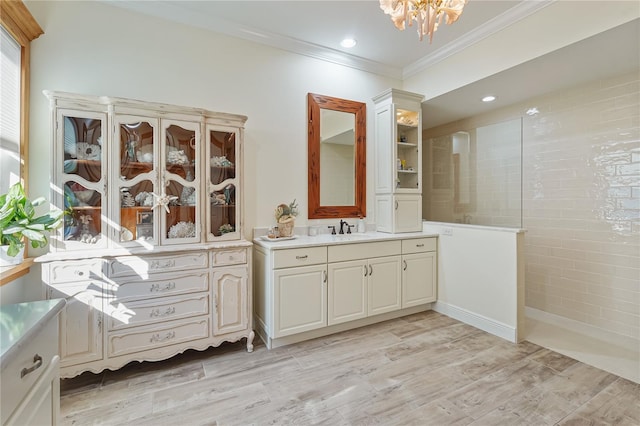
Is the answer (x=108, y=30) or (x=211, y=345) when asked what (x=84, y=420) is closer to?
A: (x=211, y=345)

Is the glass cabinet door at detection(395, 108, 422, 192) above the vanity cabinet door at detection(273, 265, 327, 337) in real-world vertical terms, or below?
above

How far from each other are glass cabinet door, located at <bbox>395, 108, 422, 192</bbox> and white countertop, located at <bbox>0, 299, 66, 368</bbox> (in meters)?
3.23

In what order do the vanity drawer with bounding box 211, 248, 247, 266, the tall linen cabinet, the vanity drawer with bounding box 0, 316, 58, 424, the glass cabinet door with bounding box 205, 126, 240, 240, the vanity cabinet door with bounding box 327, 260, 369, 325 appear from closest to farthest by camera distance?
the vanity drawer with bounding box 0, 316, 58, 424, the tall linen cabinet, the vanity drawer with bounding box 211, 248, 247, 266, the glass cabinet door with bounding box 205, 126, 240, 240, the vanity cabinet door with bounding box 327, 260, 369, 325

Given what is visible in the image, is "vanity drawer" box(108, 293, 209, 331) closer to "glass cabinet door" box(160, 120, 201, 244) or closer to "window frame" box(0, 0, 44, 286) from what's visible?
"glass cabinet door" box(160, 120, 201, 244)

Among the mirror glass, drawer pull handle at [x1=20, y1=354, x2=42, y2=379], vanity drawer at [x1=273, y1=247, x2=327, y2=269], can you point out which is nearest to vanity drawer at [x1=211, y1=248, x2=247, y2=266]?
vanity drawer at [x1=273, y1=247, x2=327, y2=269]

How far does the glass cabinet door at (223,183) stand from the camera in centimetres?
259

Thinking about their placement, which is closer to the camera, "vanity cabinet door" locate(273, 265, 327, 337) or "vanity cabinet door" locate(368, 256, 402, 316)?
"vanity cabinet door" locate(273, 265, 327, 337)

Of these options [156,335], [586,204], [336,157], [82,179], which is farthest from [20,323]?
[586,204]

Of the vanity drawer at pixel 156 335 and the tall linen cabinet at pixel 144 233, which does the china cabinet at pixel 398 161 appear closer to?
the tall linen cabinet at pixel 144 233

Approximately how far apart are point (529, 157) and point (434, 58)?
5.32ft

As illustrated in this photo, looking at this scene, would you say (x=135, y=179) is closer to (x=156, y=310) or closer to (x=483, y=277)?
(x=156, y=310)

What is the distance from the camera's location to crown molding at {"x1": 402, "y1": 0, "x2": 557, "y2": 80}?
255cm

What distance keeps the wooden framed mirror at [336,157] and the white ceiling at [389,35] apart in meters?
0.57

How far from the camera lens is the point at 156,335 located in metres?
2.27
